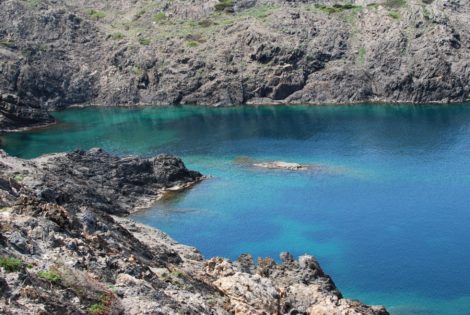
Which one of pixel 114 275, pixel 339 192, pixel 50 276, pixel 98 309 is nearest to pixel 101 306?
pixel 98 309

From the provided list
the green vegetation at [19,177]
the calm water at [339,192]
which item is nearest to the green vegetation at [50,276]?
the green vegetation at [19,177]

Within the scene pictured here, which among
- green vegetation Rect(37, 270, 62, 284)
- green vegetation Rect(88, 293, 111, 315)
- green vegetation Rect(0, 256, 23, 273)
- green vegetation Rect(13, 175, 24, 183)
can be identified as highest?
green vegetation Rect(0, 256, 23, 273)

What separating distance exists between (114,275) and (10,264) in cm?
783

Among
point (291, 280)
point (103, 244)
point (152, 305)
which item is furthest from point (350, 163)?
point (152, 305)

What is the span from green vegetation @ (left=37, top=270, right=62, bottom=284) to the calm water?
160 ft

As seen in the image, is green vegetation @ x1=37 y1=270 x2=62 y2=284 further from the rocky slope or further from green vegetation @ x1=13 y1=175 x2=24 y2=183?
green vegetation @ x1=13 y1=175 x2=24 y2=183

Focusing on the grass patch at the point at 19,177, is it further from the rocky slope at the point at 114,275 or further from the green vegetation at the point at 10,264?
the green vegetation at the point at 10,264

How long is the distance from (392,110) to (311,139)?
4476 cm

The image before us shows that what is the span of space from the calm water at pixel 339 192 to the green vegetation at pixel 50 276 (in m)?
48.8

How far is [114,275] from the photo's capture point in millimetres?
38562

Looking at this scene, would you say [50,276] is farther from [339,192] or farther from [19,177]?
[339,192]

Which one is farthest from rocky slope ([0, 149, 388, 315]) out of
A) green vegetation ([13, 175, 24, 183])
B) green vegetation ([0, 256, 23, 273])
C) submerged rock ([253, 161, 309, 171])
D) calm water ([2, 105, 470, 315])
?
submerged rock ([253, 161, 309, 171])

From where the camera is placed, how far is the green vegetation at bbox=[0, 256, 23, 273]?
3164cm

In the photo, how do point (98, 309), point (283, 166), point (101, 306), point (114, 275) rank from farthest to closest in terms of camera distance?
point (283, 166) → point (114, 275) → point (101, 306) → point (98, 309)
